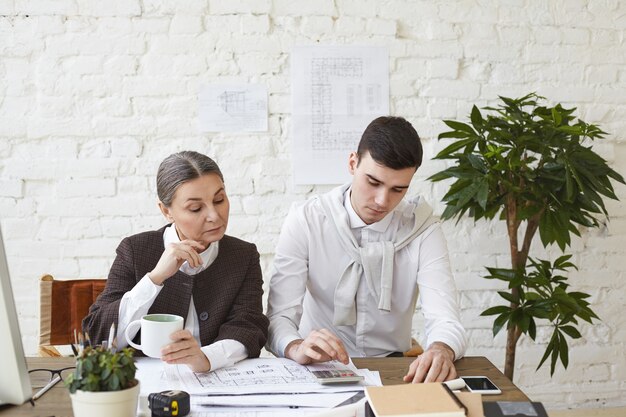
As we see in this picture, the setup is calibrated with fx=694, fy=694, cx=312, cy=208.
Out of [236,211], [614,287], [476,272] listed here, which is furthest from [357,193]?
[614,287]

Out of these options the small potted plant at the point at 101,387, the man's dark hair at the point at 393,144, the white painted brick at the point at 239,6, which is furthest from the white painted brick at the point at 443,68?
the small potted plant at the point at 101,387

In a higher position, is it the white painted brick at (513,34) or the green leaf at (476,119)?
the white painted brick at (513,34)

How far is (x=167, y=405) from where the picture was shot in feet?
4.10

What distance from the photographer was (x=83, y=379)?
114 centimetres

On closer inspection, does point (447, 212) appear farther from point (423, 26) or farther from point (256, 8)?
point (256, 8)

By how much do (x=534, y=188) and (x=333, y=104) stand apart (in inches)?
35.7

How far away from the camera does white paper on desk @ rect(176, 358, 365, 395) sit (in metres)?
1.42

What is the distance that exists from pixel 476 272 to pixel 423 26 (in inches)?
42.9

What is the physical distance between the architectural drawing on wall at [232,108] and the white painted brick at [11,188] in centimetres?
79

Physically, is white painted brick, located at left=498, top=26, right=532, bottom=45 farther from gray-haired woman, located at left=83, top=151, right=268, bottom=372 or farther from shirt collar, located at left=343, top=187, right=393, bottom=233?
gray-haired woman, located at left=83, top=151, right=268, bottom=372

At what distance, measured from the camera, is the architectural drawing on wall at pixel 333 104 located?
2930 mm

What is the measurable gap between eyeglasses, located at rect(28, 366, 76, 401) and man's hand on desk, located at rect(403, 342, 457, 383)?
28.7 inches

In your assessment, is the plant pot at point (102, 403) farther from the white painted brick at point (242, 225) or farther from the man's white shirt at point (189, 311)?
the white painted brick at point (242, 225)

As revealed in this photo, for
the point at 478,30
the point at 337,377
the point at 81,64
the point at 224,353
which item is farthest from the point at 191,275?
the point at 478,30
